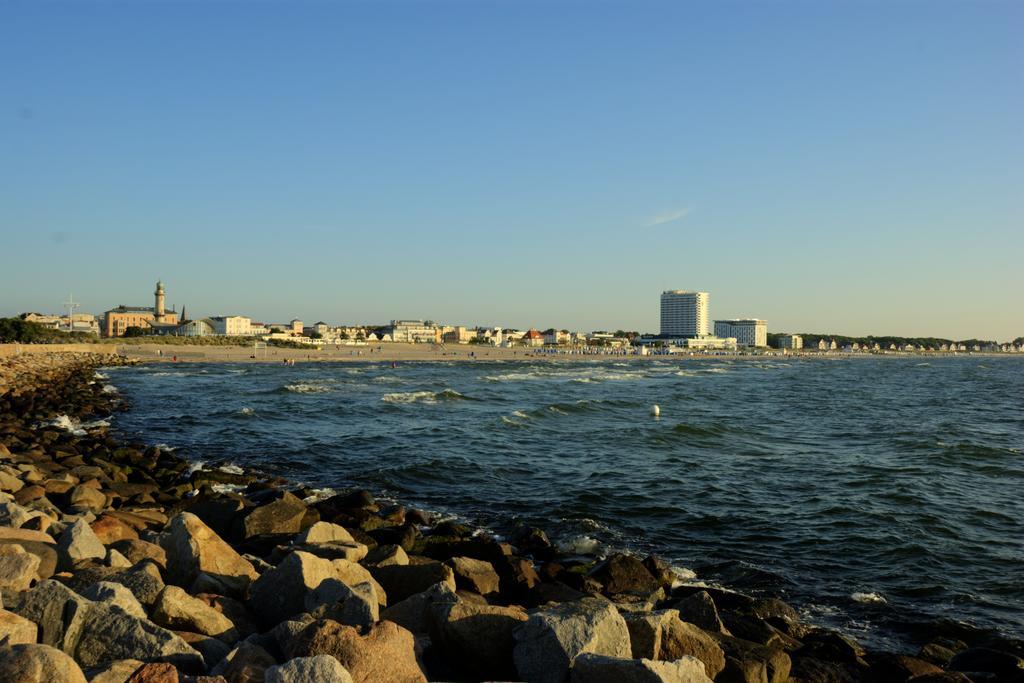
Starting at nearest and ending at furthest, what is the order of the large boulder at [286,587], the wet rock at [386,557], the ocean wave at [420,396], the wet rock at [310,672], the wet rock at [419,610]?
the wet rock at [310,672] < the wet rock at [419,610] < the large boulder at [286,587] < the wet rock at [386,557] < the ocean wave at [420,396]

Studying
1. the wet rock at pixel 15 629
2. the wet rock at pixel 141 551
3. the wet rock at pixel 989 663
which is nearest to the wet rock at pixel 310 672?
the wet rock at pixel 15 629

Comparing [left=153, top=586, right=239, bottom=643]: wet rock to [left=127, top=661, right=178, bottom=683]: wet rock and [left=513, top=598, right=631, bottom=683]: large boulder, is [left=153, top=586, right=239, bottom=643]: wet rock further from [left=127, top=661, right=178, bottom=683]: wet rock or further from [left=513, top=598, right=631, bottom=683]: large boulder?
[left=513, top=598, right=631, bottom=683]: large boulder

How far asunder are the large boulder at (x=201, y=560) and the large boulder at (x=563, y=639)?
2.93 m

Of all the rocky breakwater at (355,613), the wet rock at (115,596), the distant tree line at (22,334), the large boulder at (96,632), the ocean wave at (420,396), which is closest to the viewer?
the rocky breakwater at (355,613)

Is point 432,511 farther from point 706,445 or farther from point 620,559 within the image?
point 706,445

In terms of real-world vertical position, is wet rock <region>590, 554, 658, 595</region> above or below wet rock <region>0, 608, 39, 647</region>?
below

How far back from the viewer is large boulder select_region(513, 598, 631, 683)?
4.56 metres

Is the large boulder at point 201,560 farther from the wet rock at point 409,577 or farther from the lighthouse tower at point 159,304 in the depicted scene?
the lighthouse tower at point 159,304

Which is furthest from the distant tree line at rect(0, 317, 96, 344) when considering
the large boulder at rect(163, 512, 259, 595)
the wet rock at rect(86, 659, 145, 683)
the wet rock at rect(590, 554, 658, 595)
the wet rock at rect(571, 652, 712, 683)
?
the wet rock at rect(571, 652, 712, 683)

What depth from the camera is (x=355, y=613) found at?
5.09 metres

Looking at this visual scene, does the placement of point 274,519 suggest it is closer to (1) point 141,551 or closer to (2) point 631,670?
(1) point 141,551

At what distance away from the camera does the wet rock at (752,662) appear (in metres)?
5.30

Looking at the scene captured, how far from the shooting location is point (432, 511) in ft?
42.3

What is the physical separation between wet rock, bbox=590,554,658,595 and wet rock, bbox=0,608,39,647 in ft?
18.8
